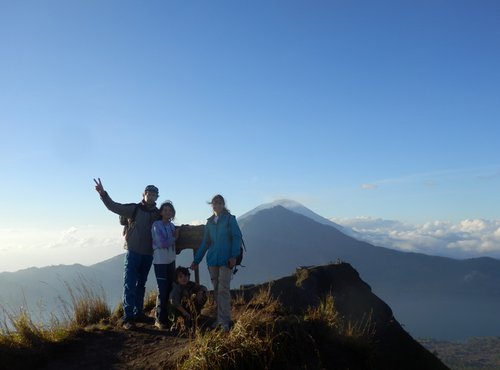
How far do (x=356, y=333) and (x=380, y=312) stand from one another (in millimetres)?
7254

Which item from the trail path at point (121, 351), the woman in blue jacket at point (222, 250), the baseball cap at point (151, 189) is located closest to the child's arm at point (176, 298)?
the trail path at point (121, 351)

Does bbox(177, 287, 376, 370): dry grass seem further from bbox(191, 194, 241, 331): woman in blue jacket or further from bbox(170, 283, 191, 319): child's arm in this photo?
bbox(170, 283, 191, 319): child's arm

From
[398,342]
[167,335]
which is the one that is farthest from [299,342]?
[398,342]

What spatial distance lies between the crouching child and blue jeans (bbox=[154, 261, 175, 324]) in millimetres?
116

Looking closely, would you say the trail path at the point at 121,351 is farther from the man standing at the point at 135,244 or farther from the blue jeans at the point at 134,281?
the man standing at the point at 135,244

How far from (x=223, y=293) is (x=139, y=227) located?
6.92 feet

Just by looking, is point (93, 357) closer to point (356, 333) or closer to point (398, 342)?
point (356, 333)

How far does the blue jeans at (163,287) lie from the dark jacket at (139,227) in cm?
48

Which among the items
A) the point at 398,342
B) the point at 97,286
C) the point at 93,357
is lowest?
the point at 398,342

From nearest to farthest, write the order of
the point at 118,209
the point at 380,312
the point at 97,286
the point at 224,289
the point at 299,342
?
the point at 299,342 → the point at 224,289 → the point at 118,209 → the point at 97,286 → the point at 380,312

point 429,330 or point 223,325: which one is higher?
point 223,325

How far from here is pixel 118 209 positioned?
8.04m

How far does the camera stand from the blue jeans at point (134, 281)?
8008 millimetres

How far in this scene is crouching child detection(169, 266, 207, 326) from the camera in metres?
7.82
